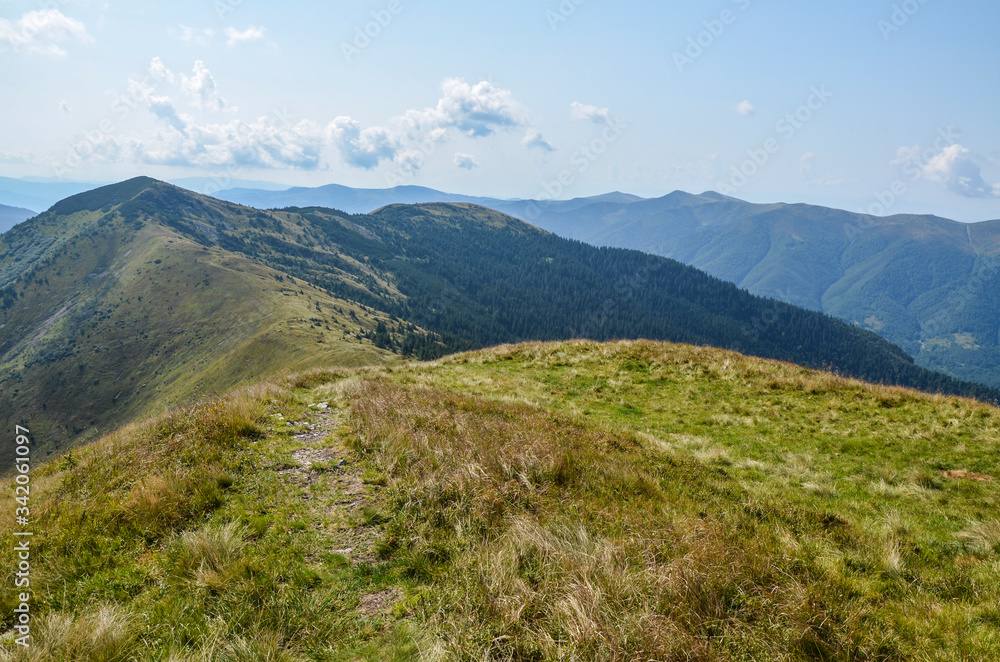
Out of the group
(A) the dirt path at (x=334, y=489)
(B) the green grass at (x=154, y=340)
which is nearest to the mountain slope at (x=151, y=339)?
(B) the green grass at (x=154, y=340)

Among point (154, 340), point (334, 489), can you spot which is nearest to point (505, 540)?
point (334, 489)

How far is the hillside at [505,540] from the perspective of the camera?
14.6 ft

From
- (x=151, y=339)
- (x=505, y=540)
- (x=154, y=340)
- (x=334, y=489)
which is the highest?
(x=505, y=540)

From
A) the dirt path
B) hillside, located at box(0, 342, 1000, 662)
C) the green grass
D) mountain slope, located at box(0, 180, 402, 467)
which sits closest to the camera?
hillside, located at box(0, 342, 1000, 662)

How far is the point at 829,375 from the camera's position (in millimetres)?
17531

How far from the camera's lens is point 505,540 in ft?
20.0

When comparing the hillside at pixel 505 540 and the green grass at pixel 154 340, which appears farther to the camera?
the green grass at pixel 154 340

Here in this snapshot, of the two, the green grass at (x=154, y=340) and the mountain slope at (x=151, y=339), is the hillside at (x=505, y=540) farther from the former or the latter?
the mountain slope at (x=151, y=339)

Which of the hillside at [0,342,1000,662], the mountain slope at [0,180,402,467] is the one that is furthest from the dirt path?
the mountain slope at [0,180,402,467]

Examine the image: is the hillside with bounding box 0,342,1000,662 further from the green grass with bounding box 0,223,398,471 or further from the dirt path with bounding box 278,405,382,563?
the green grass with bounding box 0,223,398,471

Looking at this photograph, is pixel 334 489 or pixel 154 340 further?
pixel 154 340

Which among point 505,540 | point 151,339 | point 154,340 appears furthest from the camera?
point 151,339

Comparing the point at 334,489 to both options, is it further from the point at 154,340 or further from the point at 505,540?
the point at 154,340

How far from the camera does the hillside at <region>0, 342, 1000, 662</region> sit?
446cm
